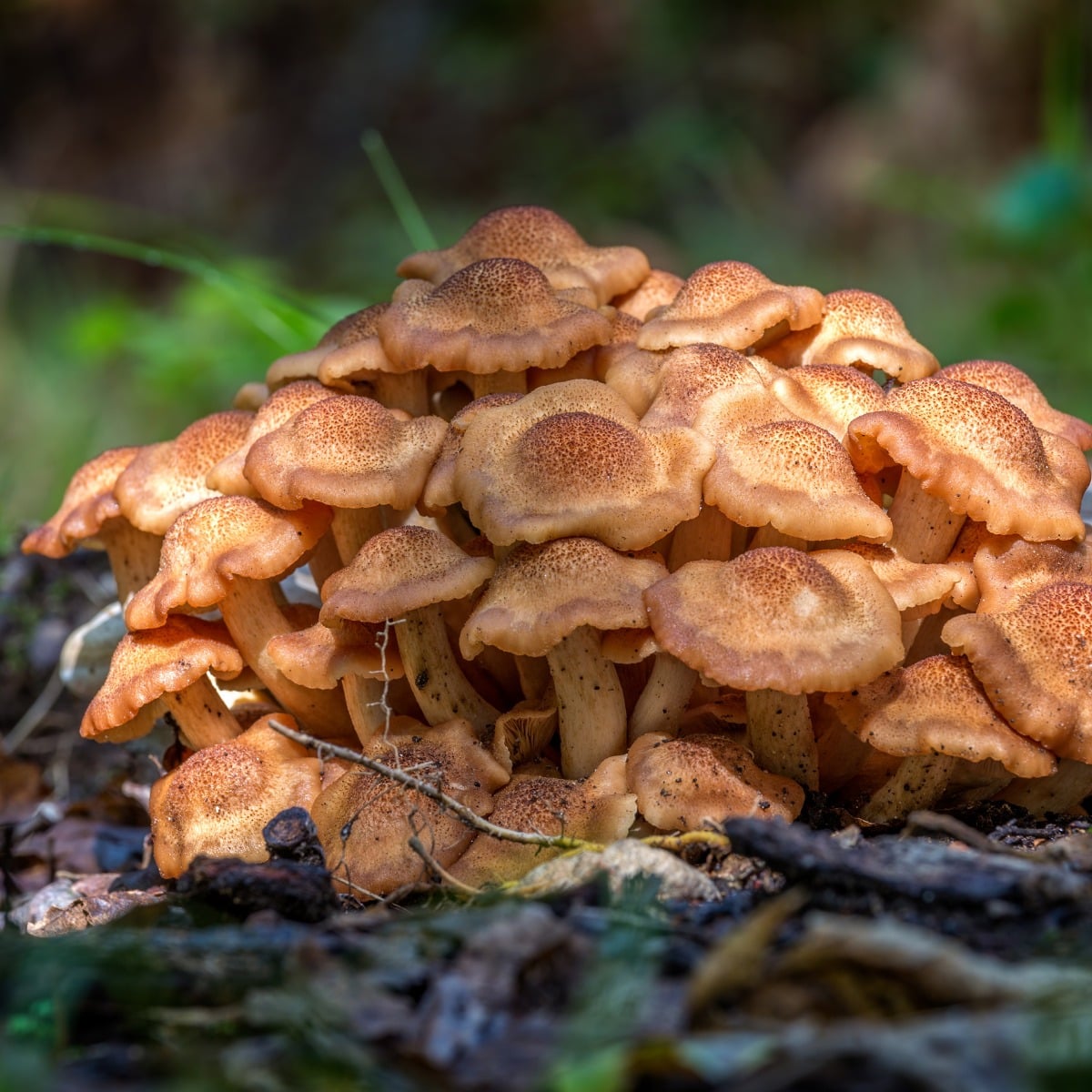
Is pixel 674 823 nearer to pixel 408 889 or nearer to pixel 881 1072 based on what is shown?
pixel 408 889

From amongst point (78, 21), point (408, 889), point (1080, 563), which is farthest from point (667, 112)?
point (408, 889)

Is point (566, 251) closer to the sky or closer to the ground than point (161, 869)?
closer to the sky

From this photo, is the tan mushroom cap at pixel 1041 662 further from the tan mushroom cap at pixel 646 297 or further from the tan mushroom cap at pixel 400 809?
the tan mushroom cap at pixel 646 297

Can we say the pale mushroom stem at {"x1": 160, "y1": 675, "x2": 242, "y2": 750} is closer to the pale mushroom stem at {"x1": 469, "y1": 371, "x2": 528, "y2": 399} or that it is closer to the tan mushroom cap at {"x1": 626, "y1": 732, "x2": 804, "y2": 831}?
the pale mushroom stem at {"x1": 469, "y1": 371, "x2": 528, "y2": 399}

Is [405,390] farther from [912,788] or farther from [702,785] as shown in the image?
[912,788]

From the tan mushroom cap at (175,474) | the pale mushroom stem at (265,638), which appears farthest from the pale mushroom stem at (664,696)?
the tan mushroom cap at (175,474)

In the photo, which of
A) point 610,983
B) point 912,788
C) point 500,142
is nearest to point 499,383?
point 912,788
